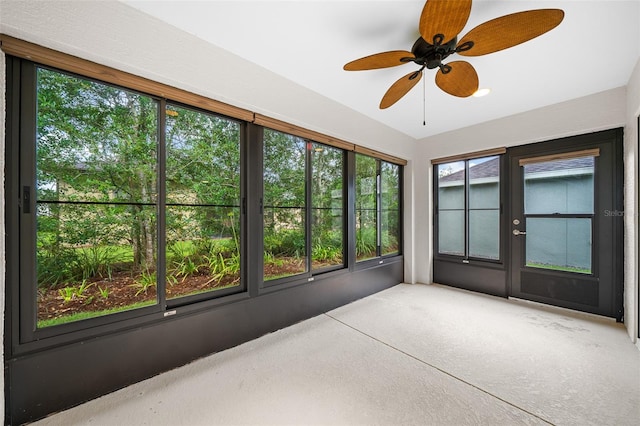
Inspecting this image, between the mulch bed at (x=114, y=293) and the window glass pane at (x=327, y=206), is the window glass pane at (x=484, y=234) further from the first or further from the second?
the mulch bed at (x=114, y=293)

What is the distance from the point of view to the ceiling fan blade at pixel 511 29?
3.92ft

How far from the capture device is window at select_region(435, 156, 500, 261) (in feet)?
12.1

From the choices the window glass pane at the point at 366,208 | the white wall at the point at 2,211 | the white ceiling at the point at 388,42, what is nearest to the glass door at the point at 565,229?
the white ceiling at the point at 388,42

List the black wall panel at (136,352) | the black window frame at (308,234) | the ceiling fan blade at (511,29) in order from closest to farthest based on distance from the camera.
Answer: the ceiling fan blade at (511,29) < the black wall panel at (136,352) < the black window frame at (308,234)

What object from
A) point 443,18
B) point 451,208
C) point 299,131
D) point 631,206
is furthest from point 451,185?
point 443,18

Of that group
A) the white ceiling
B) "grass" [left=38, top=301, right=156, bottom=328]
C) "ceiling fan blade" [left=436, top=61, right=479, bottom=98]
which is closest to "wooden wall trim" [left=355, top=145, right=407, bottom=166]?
the white ceiling

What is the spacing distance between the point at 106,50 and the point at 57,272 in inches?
59.6

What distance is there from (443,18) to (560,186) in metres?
3.14

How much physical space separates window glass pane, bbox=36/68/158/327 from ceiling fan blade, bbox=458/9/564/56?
2.33 metres

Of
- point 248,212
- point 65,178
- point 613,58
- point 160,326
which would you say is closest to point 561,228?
point 613,58

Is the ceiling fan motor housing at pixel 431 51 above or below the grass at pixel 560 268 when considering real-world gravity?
above

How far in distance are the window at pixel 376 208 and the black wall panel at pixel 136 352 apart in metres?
1.36

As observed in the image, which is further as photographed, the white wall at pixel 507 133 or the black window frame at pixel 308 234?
the white wall at pixel 507 133

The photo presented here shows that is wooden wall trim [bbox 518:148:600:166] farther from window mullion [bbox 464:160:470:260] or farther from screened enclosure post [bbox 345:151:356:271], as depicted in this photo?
screened enclosure post [bbox 345:151:356:271]
